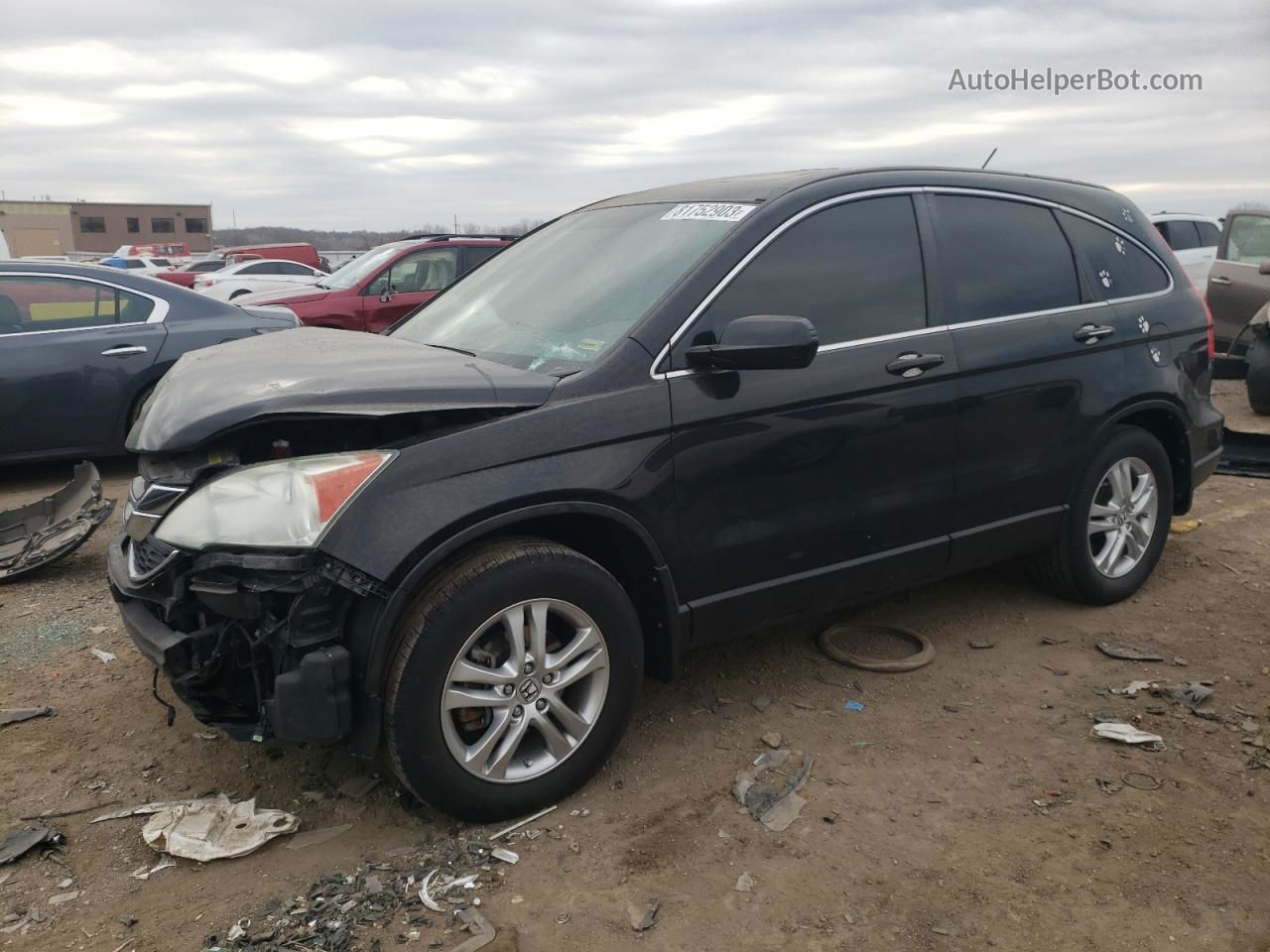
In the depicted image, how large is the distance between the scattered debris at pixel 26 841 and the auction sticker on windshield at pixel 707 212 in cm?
286

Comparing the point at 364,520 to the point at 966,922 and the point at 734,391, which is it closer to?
the point at 734,391

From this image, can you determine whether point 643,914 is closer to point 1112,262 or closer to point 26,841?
point 26,841

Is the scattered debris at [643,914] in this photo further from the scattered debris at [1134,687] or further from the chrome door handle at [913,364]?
the scattered debris at [1134,687]

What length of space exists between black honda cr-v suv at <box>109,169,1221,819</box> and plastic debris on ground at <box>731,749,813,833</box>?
0.43m

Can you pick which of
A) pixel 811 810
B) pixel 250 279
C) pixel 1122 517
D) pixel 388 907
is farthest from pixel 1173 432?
pixel 250 279

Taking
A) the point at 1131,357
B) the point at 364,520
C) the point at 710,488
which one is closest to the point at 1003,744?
the point at 710,488

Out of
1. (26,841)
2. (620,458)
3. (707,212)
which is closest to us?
(26,841)

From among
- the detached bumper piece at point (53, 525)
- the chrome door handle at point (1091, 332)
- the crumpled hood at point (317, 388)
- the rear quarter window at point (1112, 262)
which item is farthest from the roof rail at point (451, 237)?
the crumpled hood at point (317, 388)

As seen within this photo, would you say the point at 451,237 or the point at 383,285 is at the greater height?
the point at 451,237

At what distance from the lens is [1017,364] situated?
4.04 meters

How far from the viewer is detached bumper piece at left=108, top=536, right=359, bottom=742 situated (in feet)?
8.88

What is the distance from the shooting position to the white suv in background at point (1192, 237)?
14.0 m

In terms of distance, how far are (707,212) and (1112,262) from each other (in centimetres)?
205

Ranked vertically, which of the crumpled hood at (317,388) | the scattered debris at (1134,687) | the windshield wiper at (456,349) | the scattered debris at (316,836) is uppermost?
the windshield wiper at (456,349)
